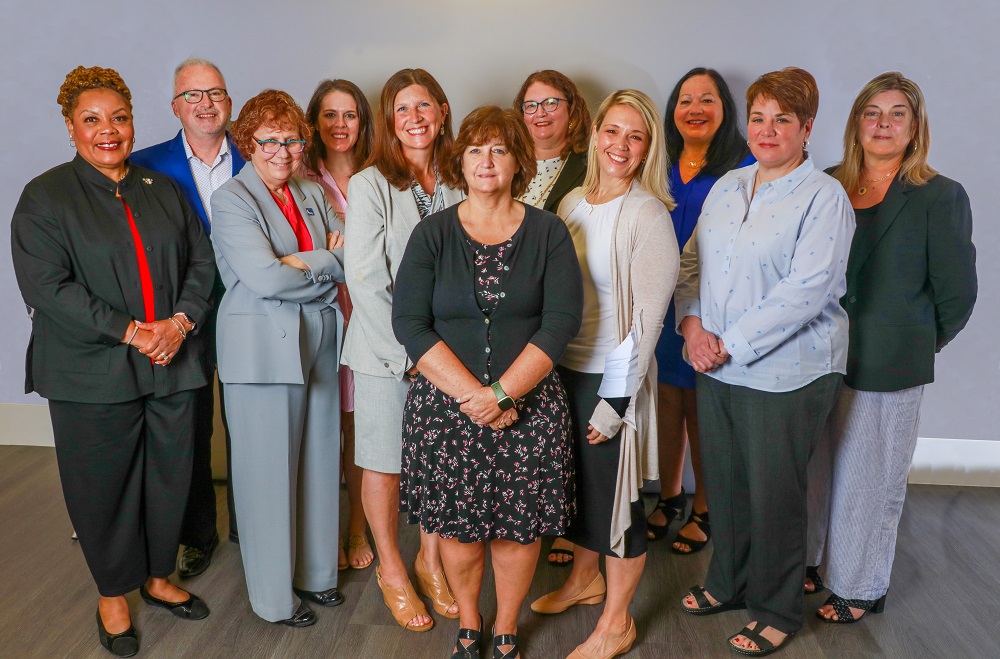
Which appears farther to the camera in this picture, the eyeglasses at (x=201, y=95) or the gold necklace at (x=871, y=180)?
the eyeglasses at (x=201, y=95)

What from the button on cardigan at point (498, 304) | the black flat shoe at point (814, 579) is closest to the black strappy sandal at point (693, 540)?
the black flat shoe at point (814, 579)

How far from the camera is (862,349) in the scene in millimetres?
2816

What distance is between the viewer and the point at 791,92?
97.6 inches

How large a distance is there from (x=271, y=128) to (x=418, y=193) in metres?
0.54

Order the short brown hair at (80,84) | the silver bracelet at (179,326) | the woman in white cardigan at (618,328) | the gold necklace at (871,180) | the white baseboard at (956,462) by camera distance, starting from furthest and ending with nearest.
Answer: the white baseboard at (956,462) → the gold necklace at (871,180) → the silver bracelet at (179,326) → the short brown hair at (80,84) → the woman in white cardigan at (618,328)

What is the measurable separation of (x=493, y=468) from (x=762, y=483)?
96cm

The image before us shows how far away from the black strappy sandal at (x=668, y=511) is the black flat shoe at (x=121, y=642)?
7.05 feet

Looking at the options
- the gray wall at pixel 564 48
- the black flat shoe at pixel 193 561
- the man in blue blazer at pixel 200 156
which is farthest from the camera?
the gray wall at pixel 564 48

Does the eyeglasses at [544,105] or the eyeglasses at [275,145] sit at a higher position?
the eyeglasses at [544,105]

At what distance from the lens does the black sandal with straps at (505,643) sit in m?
2.60

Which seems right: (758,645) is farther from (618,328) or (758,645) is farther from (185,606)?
(185,606)

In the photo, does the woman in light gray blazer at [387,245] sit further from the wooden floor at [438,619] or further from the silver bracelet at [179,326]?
the silver bracelet at [179,326]

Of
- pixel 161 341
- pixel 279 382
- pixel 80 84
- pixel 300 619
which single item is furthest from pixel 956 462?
pixel 80 84

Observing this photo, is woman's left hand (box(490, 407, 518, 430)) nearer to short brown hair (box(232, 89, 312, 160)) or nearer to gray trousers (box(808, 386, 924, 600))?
short brown hair (box(232, 89, 312, 160))
